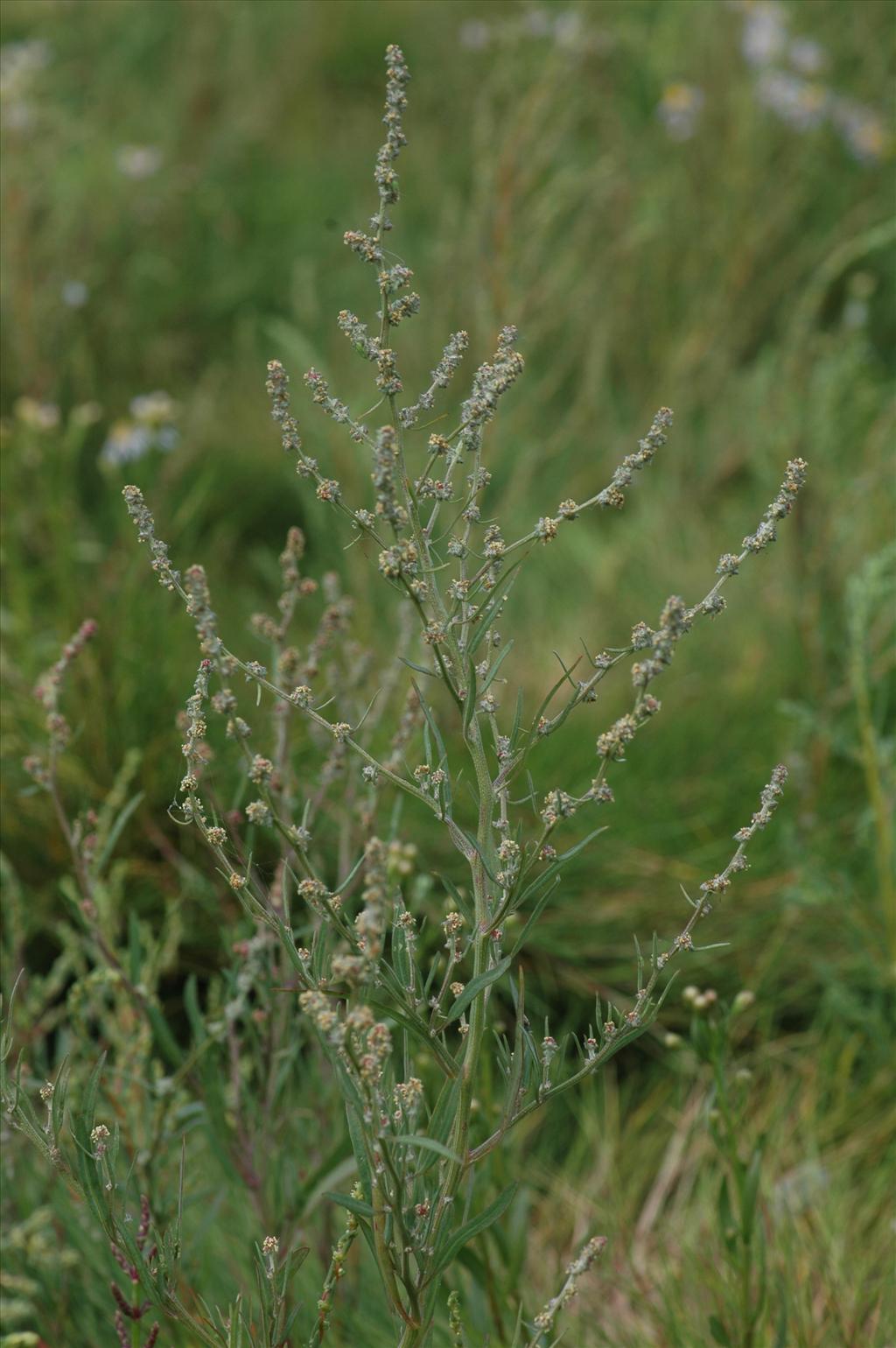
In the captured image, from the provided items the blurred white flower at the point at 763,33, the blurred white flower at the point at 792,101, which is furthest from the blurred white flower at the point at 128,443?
the blurred white flower at the point at 763,33

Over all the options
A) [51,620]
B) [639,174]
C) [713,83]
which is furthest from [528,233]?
[713,83]

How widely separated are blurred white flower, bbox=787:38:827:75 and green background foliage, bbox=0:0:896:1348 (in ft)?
0.47

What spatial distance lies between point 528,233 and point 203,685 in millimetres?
1876

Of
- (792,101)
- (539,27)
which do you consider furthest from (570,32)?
(792,101)

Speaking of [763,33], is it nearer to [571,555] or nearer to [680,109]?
[680,109]

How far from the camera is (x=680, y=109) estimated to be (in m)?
4.17

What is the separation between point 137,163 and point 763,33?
195 centimetres

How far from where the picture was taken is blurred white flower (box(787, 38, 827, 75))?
4160 millimetres

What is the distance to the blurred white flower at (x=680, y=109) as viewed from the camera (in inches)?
162

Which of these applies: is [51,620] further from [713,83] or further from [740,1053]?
[713,83]

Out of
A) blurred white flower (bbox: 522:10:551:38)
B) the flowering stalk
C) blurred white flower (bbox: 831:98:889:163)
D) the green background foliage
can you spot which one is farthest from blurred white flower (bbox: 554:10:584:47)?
the flowering stalk

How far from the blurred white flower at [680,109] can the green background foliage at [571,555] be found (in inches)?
1.9

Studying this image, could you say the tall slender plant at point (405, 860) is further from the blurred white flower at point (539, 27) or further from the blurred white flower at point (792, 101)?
the blurred white flower at point (792, 101)

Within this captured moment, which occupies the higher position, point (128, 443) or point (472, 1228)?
point (128, 443)
